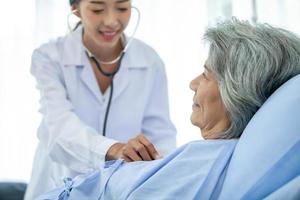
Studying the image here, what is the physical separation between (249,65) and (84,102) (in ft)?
2.67

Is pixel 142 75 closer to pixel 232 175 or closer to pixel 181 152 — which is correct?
pixel 181 152

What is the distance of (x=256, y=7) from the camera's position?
123 inches

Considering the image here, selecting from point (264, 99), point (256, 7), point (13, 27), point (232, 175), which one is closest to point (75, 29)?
point (13, 27)

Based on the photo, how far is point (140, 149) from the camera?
53.3 inches

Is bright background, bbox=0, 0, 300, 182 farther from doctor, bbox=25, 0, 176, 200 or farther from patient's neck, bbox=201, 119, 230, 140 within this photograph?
patient's neck, bbox=201, 119, 230, 140

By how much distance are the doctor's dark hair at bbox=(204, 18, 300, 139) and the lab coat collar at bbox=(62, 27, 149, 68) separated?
662mm

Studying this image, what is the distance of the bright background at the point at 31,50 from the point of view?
2643mm

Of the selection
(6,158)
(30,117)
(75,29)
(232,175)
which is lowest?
(6,158)

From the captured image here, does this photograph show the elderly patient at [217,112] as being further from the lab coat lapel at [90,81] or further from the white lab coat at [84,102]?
the lab coat lapel at [90,81]

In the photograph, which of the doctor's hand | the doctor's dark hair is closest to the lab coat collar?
the doctor's hand

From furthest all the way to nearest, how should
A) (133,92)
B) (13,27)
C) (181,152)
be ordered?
(13,27) → (133,92) → (181,152)

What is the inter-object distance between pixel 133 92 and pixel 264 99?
0.74 meters

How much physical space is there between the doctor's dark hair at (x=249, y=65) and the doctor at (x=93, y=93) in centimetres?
52

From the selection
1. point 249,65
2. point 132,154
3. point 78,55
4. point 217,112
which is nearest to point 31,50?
point 78,55
